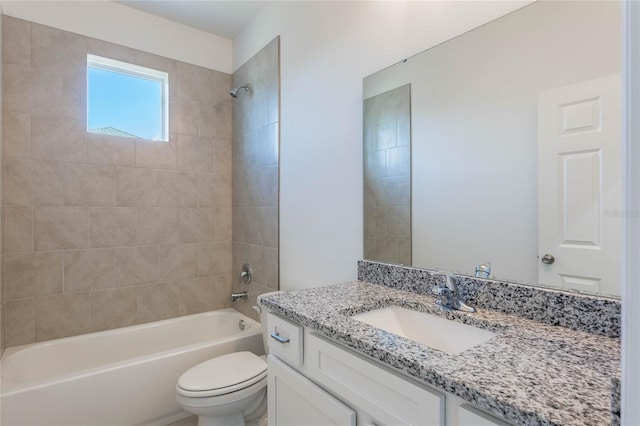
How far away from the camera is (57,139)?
215cm

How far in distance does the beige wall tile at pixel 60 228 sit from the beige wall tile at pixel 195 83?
3.86ft

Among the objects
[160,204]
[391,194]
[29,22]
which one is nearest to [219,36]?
[29,22]

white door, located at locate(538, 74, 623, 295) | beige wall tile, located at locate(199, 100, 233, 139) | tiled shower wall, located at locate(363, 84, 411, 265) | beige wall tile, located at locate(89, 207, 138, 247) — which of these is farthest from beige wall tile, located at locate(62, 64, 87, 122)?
white door, located at locate(538, 74, 623, 295)

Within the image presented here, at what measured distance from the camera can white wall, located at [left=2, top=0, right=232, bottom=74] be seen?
6.93 feet

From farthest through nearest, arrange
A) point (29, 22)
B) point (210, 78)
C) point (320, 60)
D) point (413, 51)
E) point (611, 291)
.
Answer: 1. point (210, 78)
2. point (29, 22)
3. point (320, 60)
4. point (413, 51)
5. point (611, 291)

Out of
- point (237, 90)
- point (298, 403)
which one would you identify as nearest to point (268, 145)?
point (237, 90)

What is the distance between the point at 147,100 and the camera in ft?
8.48

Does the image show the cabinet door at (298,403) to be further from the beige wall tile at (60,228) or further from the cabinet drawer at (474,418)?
the beige wall tile at (60,228)

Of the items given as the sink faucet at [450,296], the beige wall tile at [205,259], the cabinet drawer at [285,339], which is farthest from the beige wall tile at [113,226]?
the sink faucet at [450,296]

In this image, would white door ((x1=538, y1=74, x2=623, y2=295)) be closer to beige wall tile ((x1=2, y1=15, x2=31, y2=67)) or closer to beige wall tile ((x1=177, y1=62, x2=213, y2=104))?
beige wall tile ((x1=177, y1=62, x2=213, y2=104))

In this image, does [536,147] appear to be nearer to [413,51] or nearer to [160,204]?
[413,51]

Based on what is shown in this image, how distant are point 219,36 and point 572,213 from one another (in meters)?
2.89

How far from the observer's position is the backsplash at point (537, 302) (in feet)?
2.83

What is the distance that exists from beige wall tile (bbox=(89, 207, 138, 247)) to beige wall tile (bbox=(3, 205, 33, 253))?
32 cm
